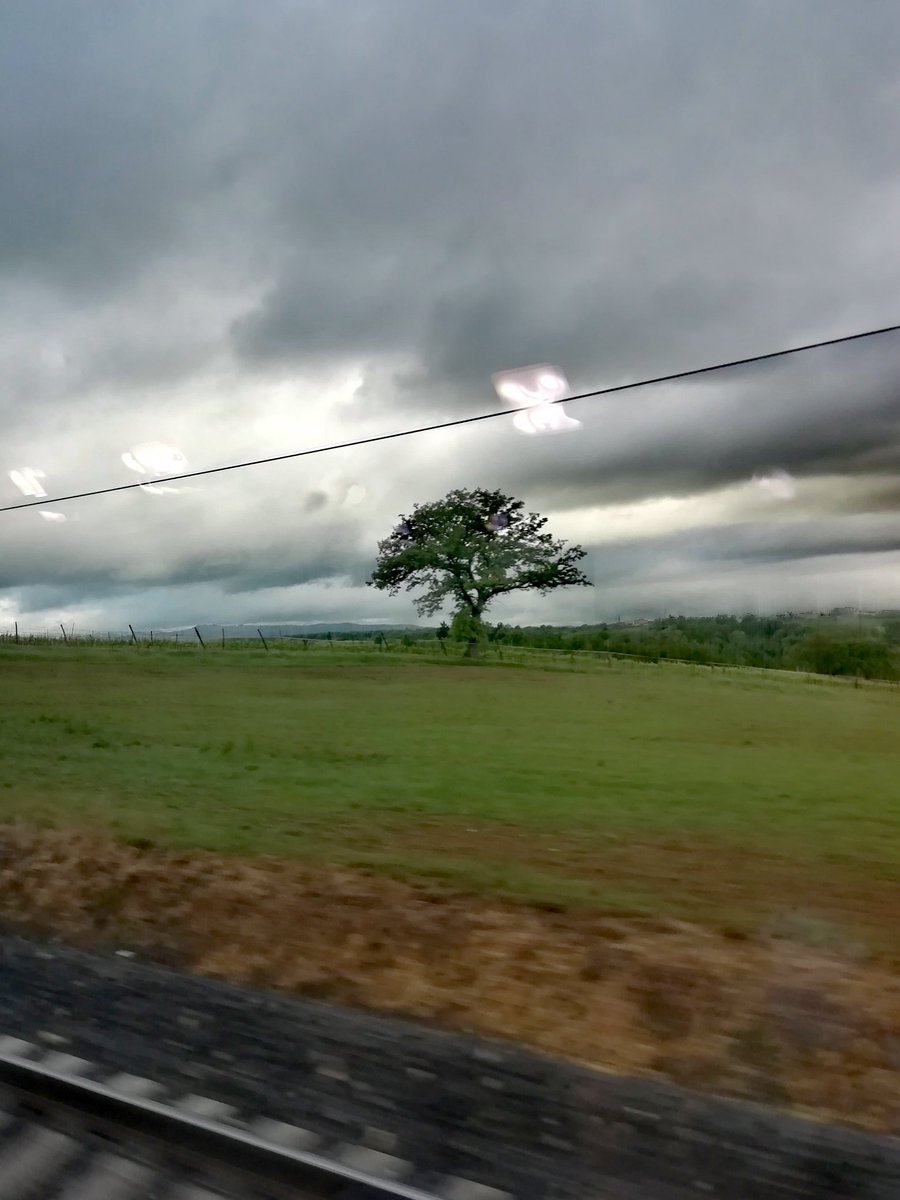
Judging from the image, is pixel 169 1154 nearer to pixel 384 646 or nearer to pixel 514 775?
pixel 514 775

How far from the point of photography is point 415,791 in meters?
8.05

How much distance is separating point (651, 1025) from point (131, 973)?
3.47 meters

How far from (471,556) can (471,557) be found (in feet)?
0.04

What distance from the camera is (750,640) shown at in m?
7.31

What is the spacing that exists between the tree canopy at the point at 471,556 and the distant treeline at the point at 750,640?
37 centimetres

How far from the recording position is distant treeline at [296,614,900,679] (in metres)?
6.70

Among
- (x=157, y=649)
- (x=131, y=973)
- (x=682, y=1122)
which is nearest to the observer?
(x=682, y=1122)

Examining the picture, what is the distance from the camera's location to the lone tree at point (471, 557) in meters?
8.28

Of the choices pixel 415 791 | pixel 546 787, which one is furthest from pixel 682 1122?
pixel 415 791

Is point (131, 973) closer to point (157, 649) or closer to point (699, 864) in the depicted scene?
point (699, 864)

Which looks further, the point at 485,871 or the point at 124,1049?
the point at 485,871

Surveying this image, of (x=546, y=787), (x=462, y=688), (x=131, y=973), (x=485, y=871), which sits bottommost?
(x=131, y=973)

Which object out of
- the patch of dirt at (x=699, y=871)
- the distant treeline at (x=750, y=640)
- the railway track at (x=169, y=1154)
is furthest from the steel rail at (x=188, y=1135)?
the distant treeline at (x=750, y=640)

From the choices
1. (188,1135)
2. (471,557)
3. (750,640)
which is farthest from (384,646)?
(188,1135)
